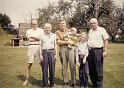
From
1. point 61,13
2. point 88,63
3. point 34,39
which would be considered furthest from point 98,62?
point 61,13

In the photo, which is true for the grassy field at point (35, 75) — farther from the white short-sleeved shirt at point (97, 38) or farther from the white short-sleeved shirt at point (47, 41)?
the white short-sleeved shirt at point (97, 38)

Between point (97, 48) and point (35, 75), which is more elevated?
point (97, 48)

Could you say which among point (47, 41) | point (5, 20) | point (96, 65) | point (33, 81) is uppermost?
point (5, 20)

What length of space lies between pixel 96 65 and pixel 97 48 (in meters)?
0.40

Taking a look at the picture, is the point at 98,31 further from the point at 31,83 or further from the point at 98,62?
the point at 31,83

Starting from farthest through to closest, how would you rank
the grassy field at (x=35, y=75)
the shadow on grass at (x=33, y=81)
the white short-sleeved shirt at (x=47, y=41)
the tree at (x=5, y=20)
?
the tree at (x=5, y=20) < the shadow on grass at (x=33, y=81) < the grassy field at (x=35, y=75) < the white short-sleeved shirt at (x=47, y=41)

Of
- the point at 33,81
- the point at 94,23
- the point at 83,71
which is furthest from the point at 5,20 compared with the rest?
the point at 94,23

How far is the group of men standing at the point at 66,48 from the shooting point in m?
7.65

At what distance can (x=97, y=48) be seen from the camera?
7.63m

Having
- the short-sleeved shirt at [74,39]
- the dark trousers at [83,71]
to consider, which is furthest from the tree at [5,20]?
the dark trousers at [83,71]

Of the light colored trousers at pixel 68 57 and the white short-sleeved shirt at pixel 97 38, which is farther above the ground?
the white short-sleeved shirt at pixel 97 38

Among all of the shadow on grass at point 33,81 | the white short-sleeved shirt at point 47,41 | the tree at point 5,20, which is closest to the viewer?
the white short-sleeved shirt at point 47,41

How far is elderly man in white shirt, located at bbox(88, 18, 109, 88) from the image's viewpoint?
762cm

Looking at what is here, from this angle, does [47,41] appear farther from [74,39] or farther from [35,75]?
[35,75]
